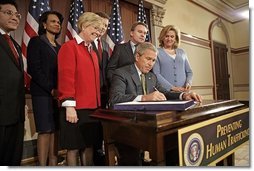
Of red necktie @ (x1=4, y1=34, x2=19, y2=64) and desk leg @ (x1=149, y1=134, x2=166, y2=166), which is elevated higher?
red necktie @ (x1=4, y1=34, x2=19, y2=64)

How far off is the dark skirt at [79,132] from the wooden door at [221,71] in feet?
2.56

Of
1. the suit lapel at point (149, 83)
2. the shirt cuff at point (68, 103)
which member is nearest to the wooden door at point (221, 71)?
the suit lapel at point (149, 83)

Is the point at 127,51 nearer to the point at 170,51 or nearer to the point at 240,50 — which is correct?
the point at 170,51

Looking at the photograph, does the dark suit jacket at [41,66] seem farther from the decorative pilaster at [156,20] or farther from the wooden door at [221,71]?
the wooden door at [221,71]

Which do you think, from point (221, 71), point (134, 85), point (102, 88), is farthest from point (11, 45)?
point (221, 71)

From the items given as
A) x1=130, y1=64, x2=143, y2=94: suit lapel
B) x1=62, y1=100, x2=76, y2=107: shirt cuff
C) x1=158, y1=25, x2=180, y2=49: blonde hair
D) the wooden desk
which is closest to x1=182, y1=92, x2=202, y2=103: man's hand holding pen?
the wooden desk

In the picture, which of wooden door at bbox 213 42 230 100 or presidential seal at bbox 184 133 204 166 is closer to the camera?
presidential seal at bbox 184 133 204 166

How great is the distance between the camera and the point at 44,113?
1.46 m

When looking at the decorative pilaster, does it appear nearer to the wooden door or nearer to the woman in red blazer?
the wooden door

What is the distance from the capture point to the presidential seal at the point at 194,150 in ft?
2.91

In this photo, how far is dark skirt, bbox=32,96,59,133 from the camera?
144 centimetres

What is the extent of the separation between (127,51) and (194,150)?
0.96m

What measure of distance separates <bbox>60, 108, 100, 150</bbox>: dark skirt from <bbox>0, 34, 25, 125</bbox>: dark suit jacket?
0.82 ft

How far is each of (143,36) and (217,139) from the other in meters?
0.97
